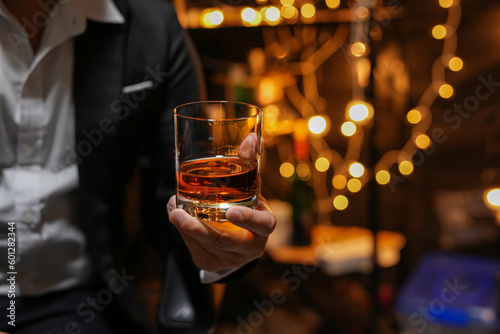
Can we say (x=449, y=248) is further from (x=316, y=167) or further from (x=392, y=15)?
(x=392, y=15)

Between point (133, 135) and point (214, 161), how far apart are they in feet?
1.39

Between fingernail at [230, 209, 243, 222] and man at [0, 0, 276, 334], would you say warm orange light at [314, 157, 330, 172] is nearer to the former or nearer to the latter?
man at [0, 0, 276, 334]

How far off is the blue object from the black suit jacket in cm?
113

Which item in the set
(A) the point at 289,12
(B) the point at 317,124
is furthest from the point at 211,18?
(B) the point at 317,124

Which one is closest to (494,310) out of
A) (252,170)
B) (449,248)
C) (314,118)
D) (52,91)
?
(449,248)

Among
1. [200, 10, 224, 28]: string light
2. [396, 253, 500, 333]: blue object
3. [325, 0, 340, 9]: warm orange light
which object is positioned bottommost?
[396, 253, 500, 333]: blue object

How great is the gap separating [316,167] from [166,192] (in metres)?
1.49

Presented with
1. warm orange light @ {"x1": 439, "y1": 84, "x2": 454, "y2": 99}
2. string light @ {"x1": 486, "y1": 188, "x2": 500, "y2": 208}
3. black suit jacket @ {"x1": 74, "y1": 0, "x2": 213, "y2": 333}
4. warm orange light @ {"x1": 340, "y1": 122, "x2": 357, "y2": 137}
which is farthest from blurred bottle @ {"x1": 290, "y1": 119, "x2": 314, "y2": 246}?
black suit jacket @ {"x1": 74, "y1": 0, "x2": 213, "y2": 333}

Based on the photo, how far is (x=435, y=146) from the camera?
7.48 ft

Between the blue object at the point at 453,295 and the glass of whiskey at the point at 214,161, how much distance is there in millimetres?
1389

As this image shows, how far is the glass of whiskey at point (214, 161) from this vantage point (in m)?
0.69

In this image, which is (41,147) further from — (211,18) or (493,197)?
(493,197)

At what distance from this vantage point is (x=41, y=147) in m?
1.02

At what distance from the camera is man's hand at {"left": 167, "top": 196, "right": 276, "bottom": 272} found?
689mm
